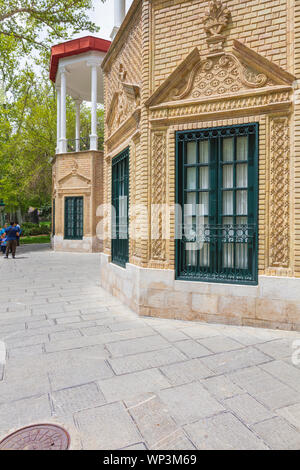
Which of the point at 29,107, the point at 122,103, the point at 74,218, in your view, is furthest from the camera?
the point at 29,107

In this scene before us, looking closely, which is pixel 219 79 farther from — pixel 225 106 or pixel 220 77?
pixel 225 106

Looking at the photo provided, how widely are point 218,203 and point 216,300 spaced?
5.45 ft

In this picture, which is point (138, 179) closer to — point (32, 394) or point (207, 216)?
point (207, 216)

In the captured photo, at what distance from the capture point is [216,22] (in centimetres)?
530

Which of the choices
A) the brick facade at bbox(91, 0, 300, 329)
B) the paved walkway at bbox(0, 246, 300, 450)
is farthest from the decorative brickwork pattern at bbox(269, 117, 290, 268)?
the paved walkway at bbox(0, 246, 300, 450)

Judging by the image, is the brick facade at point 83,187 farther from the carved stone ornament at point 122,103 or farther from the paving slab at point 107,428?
the paving slab at point 107,428

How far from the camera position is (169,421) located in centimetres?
267

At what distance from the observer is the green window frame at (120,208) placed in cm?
728

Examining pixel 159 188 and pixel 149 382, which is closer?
pixel 149 382

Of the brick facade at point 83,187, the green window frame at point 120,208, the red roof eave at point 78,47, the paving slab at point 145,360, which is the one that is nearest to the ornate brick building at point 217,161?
the green window frame at point 120,208

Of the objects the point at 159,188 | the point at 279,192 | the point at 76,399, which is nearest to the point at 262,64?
the point at 279,192

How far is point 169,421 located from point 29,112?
31.8 m

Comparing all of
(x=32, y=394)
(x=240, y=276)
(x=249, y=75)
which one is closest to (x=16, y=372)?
(x=32, y=394)

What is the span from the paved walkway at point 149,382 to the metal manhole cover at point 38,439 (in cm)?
7
